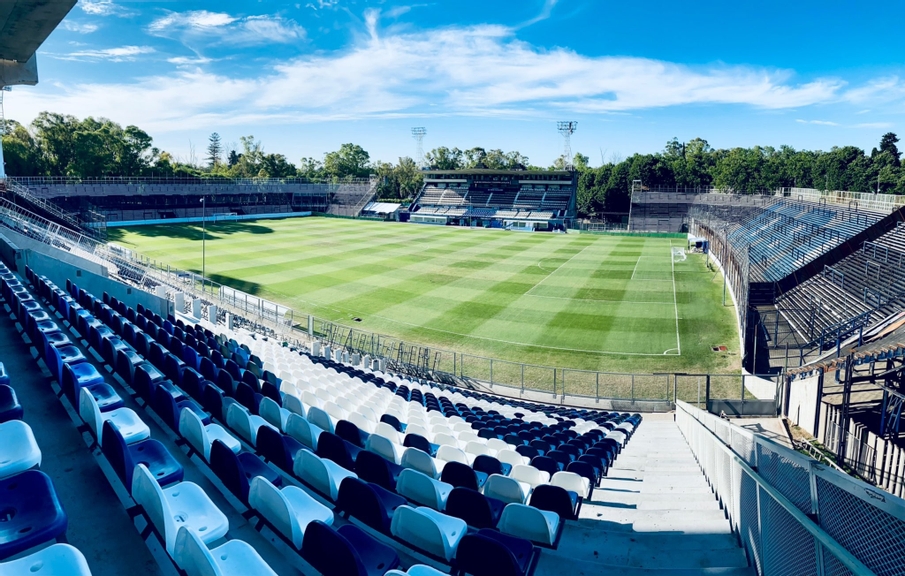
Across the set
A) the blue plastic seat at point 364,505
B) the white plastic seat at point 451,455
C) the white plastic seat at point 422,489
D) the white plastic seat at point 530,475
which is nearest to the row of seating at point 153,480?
the blue plastic seat at point 364,505

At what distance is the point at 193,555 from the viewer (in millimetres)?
3283

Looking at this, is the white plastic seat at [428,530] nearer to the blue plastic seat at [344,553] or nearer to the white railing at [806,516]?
the blue plastic seat at [344,553]

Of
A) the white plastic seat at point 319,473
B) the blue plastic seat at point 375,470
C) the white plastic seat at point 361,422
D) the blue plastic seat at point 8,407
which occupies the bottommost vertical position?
the white plastic seat at point 361,422

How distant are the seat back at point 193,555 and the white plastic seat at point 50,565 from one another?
0.55 m

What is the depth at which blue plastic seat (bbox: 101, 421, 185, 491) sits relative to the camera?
177 inches

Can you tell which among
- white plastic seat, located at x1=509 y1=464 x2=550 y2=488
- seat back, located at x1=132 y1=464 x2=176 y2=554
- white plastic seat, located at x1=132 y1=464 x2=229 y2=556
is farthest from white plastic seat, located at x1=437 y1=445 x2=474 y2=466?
seat back, located at x1=132 y1=464 x2=176 y2=554

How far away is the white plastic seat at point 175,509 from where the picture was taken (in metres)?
3.64

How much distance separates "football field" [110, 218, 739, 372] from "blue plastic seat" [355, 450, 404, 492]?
18.0 metres

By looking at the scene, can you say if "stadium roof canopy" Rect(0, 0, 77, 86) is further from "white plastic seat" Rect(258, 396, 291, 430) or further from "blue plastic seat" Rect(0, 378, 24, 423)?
"blue plastic seat" Rect(0, 378, 24, 423)

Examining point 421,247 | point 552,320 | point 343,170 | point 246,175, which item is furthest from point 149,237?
point 343,170

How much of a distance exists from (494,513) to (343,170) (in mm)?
137925

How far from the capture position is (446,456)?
296 inches

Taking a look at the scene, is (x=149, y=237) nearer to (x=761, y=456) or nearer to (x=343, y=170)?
(x=761, y=456)

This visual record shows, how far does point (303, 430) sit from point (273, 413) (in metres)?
0.80
